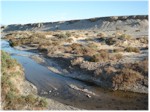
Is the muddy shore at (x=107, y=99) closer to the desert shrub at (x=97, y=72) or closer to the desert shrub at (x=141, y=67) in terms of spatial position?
the desert shrub at (x=97, y=72)

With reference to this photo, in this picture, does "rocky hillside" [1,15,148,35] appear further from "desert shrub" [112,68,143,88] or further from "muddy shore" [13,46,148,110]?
"muddy shore" [13,46,148,110]

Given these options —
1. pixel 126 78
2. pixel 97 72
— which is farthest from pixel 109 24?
pixel 126 78

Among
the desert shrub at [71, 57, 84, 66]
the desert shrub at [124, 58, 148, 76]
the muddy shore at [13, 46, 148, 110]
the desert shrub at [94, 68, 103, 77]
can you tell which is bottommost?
the muddy shore at [13, 46, 148, 110]

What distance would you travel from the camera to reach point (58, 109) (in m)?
13.8

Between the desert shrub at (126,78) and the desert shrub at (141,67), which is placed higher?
the desert shrub at (141,67)

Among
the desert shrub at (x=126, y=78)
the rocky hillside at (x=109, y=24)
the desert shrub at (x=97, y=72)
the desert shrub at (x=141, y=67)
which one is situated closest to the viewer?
the desert shrub at (x=126, y=78)

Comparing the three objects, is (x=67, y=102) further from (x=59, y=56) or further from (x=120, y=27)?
(x=120, y=27)

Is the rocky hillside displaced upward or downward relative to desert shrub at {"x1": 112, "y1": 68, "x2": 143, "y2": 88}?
upward

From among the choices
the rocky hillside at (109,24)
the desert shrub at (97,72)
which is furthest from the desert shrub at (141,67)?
the rocky hillside at (109,24)

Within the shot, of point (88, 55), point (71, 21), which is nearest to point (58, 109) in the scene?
point (88, 55)

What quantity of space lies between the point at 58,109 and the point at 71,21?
76.7 metres

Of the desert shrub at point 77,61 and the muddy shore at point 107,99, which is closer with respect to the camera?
the muddy shore at point 107,99

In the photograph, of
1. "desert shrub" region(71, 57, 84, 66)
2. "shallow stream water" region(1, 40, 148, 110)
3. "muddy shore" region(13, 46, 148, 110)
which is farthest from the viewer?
"desert shrub" region(71, 57, 84, 66)

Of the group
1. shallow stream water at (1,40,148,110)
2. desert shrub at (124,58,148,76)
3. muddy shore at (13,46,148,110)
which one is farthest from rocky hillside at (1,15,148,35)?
muddy shore at (13,46,148,110)
